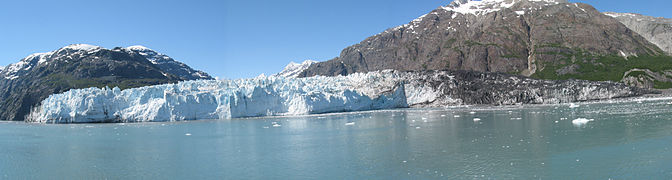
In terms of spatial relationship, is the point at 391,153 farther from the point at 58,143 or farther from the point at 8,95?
the point at 8,95

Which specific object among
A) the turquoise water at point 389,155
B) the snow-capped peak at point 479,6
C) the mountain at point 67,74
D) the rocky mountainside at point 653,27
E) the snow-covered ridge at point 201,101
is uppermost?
the snow-capped peak at point 479,6

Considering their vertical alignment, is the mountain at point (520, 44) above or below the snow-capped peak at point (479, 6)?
below

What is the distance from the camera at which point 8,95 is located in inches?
4043

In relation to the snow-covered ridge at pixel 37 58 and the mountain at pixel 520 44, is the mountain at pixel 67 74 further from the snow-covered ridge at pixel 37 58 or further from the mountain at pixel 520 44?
the mountain at pixel 520 44

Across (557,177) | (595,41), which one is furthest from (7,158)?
(595,41)

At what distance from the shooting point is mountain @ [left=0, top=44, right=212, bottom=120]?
89250 mm

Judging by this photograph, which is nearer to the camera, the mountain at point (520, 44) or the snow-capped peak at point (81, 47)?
the mountain at point (520, 44)

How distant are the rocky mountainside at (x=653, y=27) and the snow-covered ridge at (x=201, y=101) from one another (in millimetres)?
104199

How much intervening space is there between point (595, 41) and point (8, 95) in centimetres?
14952

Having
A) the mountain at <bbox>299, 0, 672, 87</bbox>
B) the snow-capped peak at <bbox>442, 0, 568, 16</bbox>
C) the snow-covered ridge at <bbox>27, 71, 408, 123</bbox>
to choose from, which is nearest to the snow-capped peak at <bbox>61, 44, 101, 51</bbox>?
the snow-covered ridge at <bbox>27, 71, 408, 123</bbox>

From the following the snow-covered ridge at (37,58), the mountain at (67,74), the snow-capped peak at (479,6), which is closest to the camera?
the mountain at (67,74)

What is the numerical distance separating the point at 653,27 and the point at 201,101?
428 feet

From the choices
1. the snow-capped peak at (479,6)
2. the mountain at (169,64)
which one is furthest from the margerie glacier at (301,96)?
the mountain at (169,64)

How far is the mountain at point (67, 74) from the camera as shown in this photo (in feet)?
293
